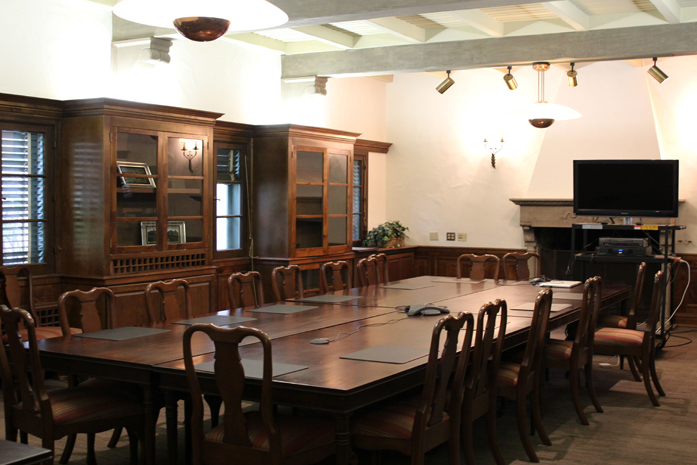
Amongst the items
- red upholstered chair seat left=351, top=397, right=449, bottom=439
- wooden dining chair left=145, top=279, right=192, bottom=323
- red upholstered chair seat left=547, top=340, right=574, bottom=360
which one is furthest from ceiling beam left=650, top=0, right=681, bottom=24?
wooden dining chair left=145, top=279, right=192, bottom=323

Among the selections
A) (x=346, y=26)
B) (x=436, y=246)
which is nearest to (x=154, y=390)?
(x=346, y=26)

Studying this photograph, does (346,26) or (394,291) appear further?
(346,26)

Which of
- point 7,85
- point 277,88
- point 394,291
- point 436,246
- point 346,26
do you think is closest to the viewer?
point 7,85

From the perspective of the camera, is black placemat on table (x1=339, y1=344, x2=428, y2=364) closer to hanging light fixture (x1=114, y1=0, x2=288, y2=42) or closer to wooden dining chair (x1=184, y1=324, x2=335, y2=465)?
wooden dining chair (x1=184, y1=324, x2=335, y2=465)

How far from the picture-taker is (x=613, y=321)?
600 cm

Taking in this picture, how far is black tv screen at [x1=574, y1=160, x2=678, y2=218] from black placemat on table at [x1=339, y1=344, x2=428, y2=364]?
193 inches

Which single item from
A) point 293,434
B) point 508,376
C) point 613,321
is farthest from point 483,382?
point 613,321

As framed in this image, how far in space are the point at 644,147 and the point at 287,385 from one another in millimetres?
6873

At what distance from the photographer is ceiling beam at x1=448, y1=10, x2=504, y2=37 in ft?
21.1

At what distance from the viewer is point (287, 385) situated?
2.87 metres

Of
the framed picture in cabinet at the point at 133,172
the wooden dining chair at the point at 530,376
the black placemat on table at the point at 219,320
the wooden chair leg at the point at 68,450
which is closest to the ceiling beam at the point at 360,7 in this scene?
the framed picture in cabinet at the point at 133,172

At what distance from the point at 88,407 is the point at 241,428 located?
894 millimetres

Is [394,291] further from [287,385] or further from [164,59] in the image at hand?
[287,385]

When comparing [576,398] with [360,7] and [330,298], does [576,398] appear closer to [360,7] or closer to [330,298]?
[330,298]
